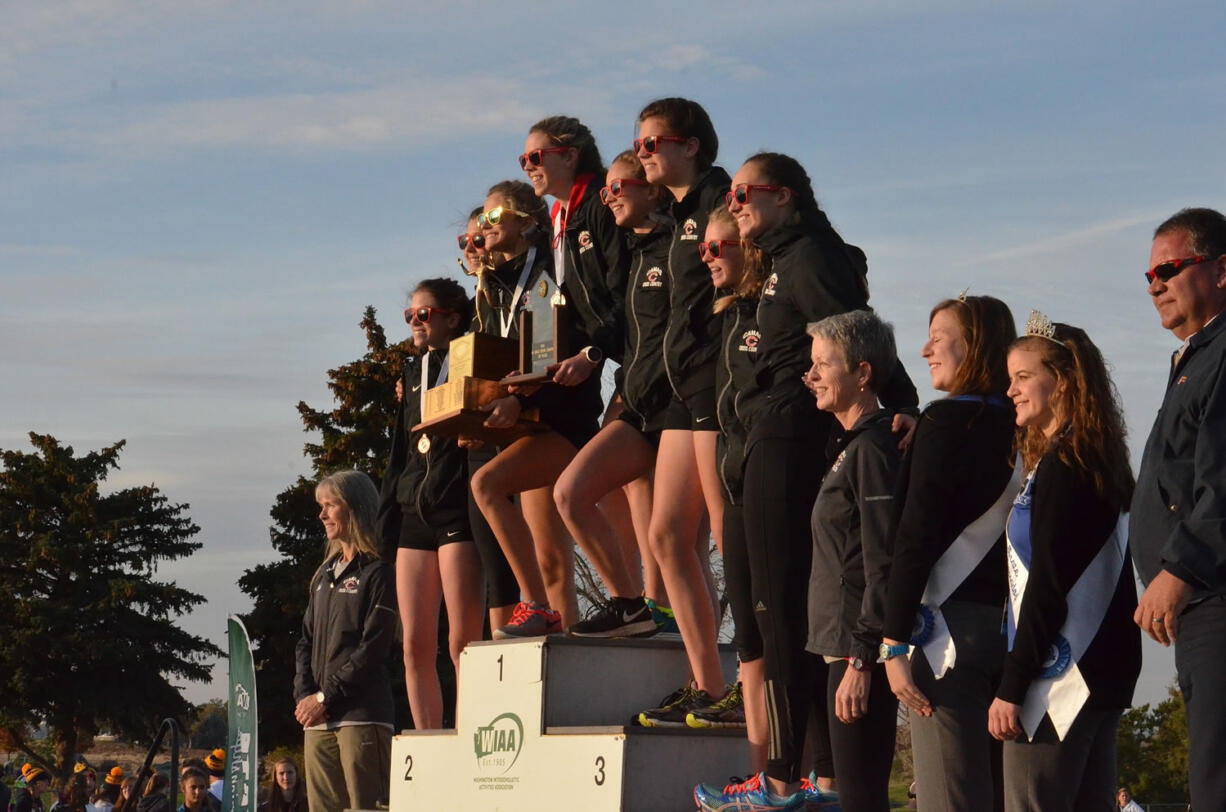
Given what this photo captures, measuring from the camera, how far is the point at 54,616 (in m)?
39.4

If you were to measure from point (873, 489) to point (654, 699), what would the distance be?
7.25 feet

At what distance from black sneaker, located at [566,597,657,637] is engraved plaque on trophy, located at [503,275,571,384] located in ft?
3.37

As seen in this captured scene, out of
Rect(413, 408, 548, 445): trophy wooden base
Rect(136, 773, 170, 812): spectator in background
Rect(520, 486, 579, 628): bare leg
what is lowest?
Rect(136, 773, 170, 812): spectator in background

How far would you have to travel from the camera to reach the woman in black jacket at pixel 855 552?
4.27 metres

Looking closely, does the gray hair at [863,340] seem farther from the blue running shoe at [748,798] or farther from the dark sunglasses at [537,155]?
the dark sunglasses at [537,155]

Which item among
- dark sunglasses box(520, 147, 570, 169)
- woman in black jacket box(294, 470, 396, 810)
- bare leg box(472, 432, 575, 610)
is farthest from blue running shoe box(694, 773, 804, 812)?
woman in black jacket box(294, 470, 396, 810)

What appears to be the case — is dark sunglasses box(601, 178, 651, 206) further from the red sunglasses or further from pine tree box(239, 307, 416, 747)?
pine tree box(239, 307, 416, 747)

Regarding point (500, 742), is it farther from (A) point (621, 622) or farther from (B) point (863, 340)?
(B) point (863, 340)

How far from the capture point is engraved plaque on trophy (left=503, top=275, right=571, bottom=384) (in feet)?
21.0

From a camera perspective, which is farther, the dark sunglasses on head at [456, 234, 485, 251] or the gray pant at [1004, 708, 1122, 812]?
the dark sunglasses on head at [456, 234, 485, 251]

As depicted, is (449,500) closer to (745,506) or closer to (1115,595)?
(745,506)

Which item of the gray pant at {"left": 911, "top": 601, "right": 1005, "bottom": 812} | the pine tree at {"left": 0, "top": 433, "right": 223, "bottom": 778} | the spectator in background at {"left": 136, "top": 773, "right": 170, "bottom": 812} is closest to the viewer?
the gray pant at {"left": 911, "top": 601, "right": 1005, "bottom": 812}

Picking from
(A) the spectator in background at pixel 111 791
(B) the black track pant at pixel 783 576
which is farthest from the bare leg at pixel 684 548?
(A) the spectator in background at pixel 111 791

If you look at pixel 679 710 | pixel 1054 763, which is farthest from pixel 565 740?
pixel 1054 763
